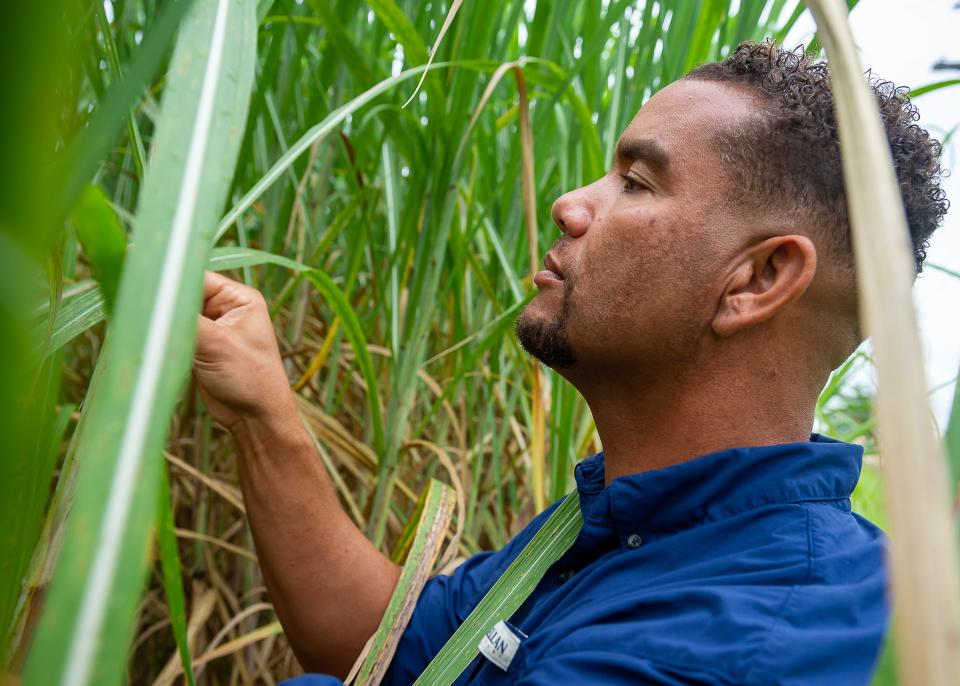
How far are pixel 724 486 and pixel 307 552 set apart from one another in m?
0.49

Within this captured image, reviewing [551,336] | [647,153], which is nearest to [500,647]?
[551,336]

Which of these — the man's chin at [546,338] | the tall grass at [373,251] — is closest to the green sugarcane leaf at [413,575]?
the tall grass at [373,251]

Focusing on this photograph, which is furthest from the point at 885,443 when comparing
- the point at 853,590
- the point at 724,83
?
the point at 724,83

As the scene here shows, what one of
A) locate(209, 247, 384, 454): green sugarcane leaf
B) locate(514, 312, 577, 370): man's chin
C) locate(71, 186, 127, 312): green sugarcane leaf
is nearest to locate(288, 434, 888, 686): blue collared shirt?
locate(514, 312, 577, 370): man's chin

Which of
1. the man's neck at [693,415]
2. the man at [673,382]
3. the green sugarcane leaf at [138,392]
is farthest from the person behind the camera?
the man's neck at [693,415]

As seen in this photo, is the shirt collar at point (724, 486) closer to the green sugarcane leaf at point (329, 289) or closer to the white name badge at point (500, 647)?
the white name badge at point (500, 647)

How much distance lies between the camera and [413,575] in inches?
34.5

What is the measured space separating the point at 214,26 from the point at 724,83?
2.56ft

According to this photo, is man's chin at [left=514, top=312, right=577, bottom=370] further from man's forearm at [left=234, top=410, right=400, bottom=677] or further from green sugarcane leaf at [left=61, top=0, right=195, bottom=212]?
green sugarcane leaf at [left=61, top=0, right=195, bottom=212]

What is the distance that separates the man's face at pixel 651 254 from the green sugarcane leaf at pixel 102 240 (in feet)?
2.15

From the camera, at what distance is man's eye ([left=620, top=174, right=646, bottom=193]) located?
0.94 meters

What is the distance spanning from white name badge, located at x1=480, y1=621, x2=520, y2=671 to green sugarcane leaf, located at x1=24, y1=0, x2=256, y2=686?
2.07ft

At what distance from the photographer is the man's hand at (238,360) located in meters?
0.86

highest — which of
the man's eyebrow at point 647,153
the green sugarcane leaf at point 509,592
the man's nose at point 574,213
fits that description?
the man's eyebrow at point 647,153
